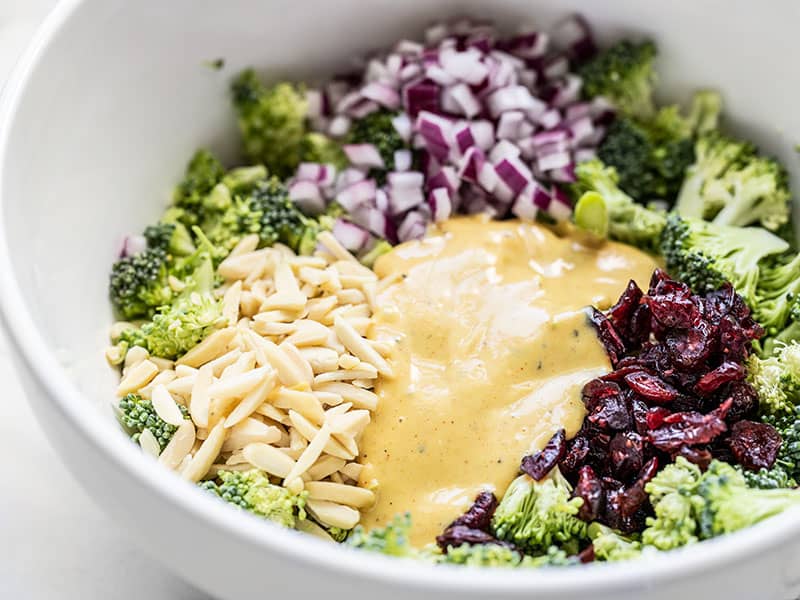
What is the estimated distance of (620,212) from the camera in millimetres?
2871

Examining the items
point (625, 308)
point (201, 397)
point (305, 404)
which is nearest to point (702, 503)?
point (625, 308)

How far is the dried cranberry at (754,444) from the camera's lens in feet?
7.30

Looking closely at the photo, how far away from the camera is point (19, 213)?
7.71 feet

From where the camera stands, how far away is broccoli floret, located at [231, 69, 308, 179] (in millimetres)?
3018

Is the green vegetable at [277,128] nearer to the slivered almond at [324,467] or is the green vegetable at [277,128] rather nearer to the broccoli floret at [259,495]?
the slivered almond at [324,467]

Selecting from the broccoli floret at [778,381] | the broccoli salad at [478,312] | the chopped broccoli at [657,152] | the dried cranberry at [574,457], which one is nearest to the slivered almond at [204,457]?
the broccoli salad at [478,312]

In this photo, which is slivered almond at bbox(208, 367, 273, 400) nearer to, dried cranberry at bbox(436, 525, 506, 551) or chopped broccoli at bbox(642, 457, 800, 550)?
dried cranberry at bbox(436, 525, 506, 551)

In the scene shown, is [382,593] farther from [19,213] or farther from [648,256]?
[648,256]

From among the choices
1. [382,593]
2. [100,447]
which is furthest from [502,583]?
[100,447]

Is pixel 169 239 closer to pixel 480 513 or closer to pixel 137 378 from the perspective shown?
pixel 137 378

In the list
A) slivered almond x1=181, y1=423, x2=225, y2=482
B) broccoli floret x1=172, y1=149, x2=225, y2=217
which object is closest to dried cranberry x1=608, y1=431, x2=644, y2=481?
slivered almond x1=181, y1=423, x2=225, y2=482

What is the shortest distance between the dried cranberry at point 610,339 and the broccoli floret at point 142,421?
98cm

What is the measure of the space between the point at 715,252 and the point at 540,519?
906 millimetres

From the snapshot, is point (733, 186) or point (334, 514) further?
point (733, 186)
